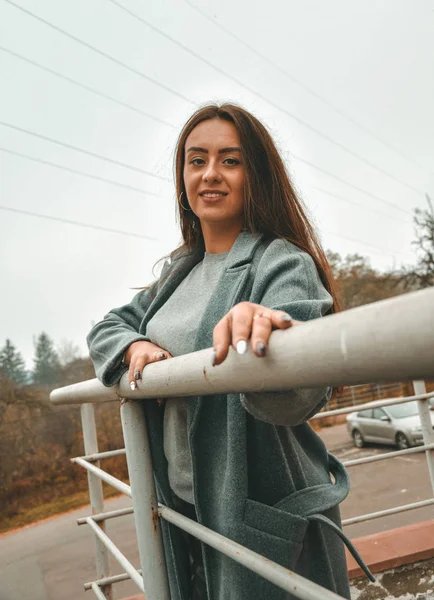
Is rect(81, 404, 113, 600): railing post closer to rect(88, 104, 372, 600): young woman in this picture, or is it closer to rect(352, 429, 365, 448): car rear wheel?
rect(88, 104, 372, 600): young woman

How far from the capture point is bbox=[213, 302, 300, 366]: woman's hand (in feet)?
1.48

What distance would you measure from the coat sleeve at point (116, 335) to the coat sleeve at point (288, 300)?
0.96ft

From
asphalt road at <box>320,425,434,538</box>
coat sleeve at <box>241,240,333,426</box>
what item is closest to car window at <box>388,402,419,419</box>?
asphalt road at <box>320,425,434,538</box>

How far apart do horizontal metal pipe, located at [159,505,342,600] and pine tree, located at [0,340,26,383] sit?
12207mm

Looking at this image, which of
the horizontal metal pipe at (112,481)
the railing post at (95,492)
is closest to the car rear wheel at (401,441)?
the railing post at (95,492)

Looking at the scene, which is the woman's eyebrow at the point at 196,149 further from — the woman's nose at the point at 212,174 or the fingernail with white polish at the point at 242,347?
the fingernail with white polish at the point at 242,347

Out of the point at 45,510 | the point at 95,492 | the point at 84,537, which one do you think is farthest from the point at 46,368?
the point at 95,492

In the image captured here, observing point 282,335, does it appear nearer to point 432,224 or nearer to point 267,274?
point 267,274

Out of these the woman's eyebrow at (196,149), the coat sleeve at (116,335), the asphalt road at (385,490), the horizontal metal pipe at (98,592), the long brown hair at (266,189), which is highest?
the woman's eyebrow at (196,149)

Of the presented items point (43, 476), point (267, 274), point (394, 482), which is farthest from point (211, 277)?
point (43, 476)

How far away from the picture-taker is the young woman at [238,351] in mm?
744

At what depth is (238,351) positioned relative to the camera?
0.47 m

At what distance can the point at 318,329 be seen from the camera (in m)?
0.40

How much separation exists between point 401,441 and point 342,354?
413 inches
